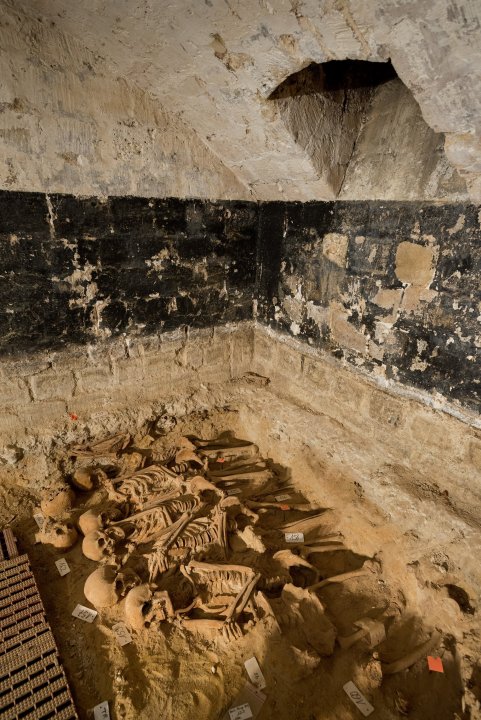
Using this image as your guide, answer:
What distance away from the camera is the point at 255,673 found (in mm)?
2262

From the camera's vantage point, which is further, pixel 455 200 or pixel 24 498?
pixel 24 498

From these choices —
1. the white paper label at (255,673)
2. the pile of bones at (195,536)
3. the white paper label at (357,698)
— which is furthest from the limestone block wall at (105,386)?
the white paper label at (357,698)

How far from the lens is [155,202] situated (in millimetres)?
3461

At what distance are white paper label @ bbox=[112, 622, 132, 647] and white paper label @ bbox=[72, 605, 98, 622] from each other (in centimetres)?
18

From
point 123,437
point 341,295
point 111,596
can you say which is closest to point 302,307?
point 341,295

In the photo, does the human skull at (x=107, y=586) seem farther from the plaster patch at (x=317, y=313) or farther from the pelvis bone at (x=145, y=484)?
the plaster patch at (x=317, y=313)

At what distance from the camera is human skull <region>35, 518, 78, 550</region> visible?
298cm

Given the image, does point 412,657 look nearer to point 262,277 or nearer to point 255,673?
point 255,673

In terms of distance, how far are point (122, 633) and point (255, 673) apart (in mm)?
953

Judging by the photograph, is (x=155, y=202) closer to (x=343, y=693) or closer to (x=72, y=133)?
(x=72, y=133)

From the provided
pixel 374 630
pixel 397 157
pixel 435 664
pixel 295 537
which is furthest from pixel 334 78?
pixel 435 664

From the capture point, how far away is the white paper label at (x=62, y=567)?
9.40 ft

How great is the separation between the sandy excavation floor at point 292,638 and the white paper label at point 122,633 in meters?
0.03

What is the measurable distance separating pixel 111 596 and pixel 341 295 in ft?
10.1
